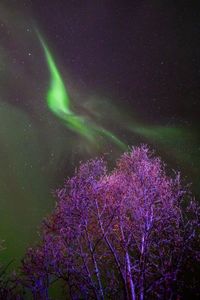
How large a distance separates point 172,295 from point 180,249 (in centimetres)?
249

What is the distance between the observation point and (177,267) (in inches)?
764

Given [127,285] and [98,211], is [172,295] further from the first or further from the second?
[98,211]

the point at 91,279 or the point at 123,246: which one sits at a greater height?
the point at 123,246

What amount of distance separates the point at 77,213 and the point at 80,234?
1286 millimetres

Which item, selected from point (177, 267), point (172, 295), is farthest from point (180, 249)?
point (172, 295)

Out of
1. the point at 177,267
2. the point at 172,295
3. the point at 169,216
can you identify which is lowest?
the point at 172,295

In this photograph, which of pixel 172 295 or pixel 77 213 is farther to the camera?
pixel 77 213

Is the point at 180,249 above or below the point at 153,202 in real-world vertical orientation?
below

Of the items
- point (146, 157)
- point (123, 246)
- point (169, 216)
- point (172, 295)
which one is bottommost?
point (172, 295)

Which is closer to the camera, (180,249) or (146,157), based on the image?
(180,249)

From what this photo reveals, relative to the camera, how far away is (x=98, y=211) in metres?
21.5

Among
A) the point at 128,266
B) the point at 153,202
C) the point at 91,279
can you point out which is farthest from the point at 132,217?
the point at 91,279

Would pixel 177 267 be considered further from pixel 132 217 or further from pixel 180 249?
pixel 132 217

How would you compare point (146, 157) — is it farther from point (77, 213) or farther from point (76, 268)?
point (76, 268)
